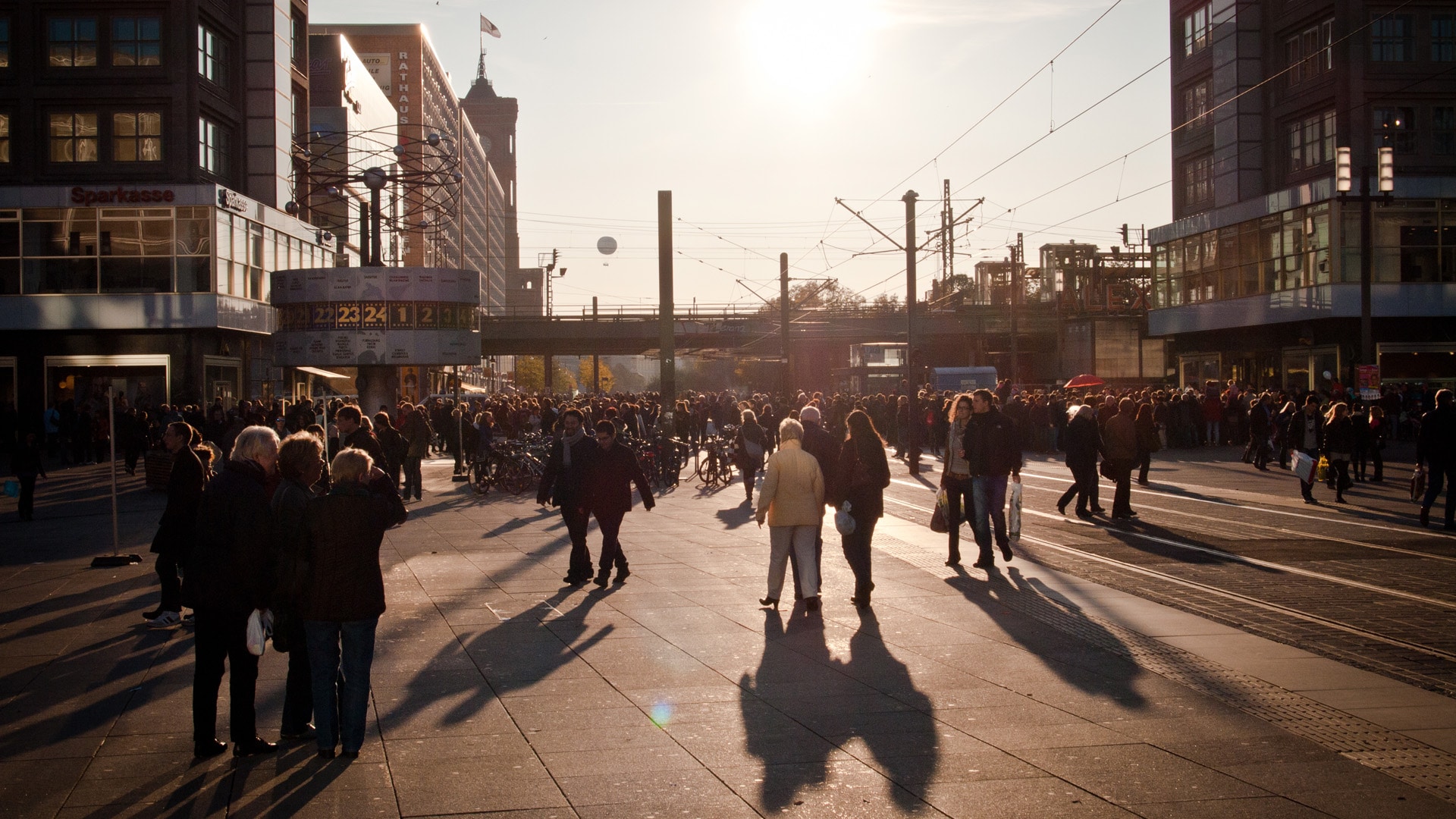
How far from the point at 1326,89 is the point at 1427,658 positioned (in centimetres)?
3878

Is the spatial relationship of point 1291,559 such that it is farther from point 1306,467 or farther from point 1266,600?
point 1306,467

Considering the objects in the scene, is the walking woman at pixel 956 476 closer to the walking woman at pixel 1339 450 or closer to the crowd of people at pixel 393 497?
the crowd of people at pixel 393 497

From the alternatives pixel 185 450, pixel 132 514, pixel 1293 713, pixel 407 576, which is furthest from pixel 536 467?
pixel 1293 713

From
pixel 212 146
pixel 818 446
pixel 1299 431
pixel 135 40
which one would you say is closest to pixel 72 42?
pixel 135 40

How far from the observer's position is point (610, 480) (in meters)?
12.3

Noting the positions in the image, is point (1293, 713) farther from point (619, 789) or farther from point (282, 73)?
point (282, 73)

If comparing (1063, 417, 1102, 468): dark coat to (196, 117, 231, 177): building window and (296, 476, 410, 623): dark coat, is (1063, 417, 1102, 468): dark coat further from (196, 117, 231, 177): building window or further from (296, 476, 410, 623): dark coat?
(196, 117, 231, 177): building window

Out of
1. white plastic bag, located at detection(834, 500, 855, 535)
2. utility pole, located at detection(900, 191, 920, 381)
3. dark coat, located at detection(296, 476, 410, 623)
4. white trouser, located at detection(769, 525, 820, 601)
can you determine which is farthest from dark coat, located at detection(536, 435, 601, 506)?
utility pole, located at detection(900, 191, 920, 381)

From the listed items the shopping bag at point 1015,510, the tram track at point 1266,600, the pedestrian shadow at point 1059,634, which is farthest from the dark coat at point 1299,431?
the pedestrian shadow at point 1059,634

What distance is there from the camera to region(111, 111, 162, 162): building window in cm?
4162

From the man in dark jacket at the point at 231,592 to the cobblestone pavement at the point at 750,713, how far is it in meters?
0.22

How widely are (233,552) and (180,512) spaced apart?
11.4 ft

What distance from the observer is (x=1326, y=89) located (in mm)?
42125

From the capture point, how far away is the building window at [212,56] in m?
43.2
